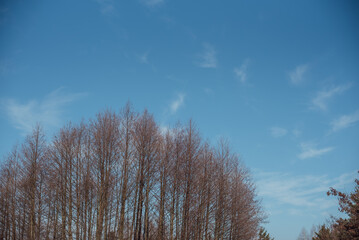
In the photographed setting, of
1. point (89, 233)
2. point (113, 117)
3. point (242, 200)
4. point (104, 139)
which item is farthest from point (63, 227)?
point (242, 200)

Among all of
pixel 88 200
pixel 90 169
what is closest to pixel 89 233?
pixel 88 200

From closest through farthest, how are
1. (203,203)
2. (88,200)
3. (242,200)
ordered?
(203,203)
(88,200)
(242,200)

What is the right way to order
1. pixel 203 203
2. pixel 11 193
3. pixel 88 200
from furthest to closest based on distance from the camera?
1. pixel 11 193
2. pixel 88 200
3. pixel 203 203

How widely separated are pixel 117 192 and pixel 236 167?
9.55 m

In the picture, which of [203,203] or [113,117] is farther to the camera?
[113,117]

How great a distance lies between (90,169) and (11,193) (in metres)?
10.7

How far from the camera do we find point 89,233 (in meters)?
18.3

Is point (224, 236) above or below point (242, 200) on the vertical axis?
below

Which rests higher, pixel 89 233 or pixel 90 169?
pixel 90 169

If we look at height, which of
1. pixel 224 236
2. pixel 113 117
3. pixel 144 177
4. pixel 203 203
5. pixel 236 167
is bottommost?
pixel 224 236

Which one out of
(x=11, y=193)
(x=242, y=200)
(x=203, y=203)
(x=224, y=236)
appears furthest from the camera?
(x=11, y=193)

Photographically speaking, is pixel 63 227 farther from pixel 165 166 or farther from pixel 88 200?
pixel 165 166

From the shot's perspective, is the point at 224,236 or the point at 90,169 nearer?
the point at 90,169

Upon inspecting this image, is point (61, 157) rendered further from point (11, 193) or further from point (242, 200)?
point (242, 200)
